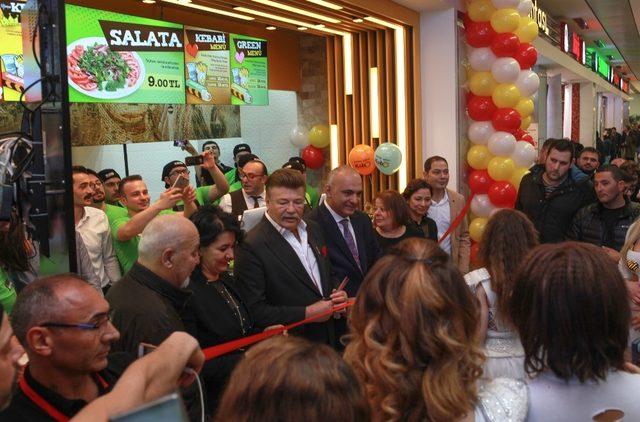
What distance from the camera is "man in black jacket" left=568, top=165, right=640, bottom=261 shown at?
4449 millimetres

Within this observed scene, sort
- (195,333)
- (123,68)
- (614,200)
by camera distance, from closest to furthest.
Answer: (195,333), (614,200), (123,68)

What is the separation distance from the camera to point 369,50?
757cm

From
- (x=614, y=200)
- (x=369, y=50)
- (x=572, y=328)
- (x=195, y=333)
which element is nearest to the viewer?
(x=572, y=328)

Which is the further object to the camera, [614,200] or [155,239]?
[614,200]

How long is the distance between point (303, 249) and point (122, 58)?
3615 millimetres

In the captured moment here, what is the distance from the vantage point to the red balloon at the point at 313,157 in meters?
8.31

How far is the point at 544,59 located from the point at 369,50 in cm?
511

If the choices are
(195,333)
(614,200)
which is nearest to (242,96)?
(614,200)

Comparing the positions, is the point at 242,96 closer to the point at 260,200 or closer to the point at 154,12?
the point at 154,12

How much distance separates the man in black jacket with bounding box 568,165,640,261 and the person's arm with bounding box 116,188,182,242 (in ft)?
9.47

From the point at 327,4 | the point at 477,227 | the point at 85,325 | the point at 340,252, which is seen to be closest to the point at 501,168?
the point at 477,227

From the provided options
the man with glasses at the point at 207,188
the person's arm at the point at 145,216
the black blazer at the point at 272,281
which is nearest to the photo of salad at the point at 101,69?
the man with glasses at the point at 207,188

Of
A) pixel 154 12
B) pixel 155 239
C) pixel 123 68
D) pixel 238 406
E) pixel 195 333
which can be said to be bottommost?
pixel 195 333

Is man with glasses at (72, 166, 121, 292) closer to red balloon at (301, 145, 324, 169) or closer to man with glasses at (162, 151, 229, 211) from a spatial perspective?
man with glasses at (162, 151, 229, 211)
